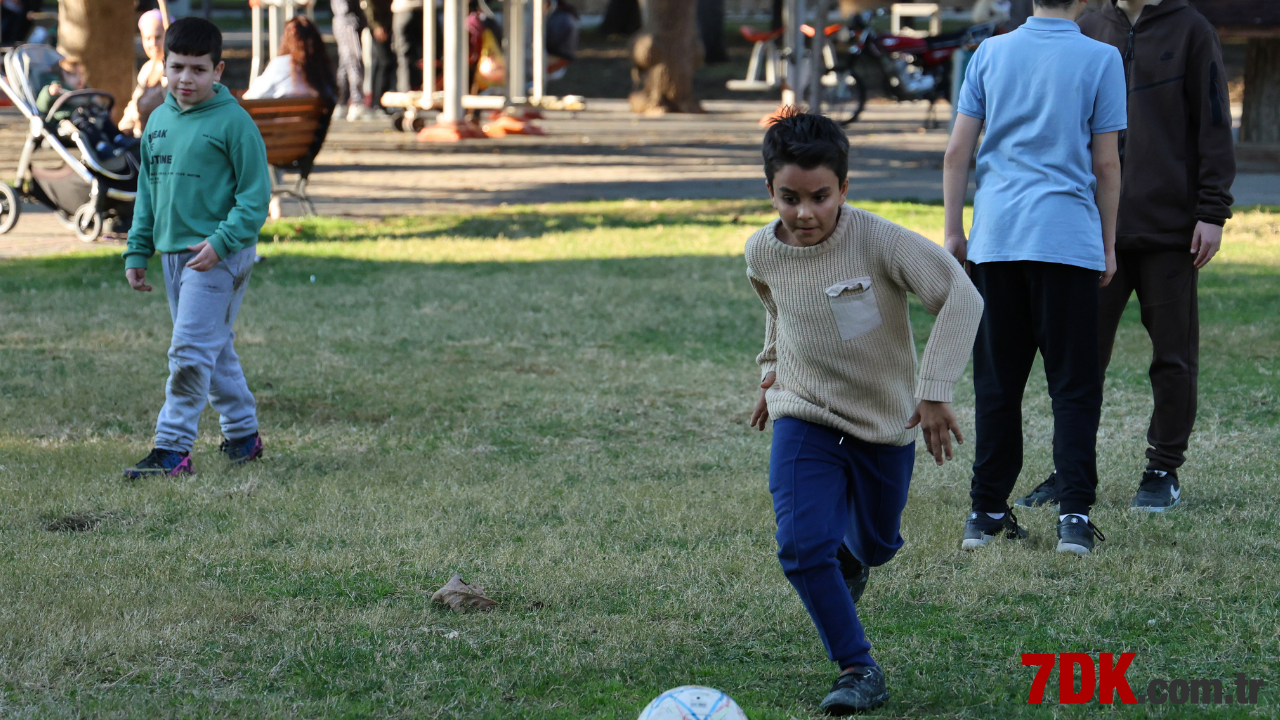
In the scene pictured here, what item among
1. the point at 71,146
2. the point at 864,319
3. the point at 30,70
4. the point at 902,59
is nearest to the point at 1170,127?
the point at 864,319

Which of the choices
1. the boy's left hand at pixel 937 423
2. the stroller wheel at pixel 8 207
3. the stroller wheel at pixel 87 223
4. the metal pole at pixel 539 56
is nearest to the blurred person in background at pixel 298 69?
the stroller wheel at pixel 87 223

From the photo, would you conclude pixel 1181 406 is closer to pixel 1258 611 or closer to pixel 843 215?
pixel 1258 611

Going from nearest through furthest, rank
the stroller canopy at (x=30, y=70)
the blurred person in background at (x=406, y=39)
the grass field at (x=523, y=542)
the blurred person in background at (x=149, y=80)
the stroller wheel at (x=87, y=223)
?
1. the grass field at (x=523, y=542)
2. the blurred person in background at (x=149, y=80)
3. the stroller canopy at (x=30, y=70)
4. the stroller wheel at (x=87, y=223)
5. the blurred person in background at (x=406, y=39)

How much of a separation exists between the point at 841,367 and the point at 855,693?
778 millimetres

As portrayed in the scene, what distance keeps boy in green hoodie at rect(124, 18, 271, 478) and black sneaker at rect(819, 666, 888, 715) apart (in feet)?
10.5

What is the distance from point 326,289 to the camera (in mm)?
10000

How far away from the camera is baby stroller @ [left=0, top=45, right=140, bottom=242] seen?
34.6 ft

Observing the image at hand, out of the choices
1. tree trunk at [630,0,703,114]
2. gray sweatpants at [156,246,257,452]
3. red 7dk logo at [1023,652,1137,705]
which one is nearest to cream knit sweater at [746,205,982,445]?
red 7dk logo at [1023,652,1137,705]

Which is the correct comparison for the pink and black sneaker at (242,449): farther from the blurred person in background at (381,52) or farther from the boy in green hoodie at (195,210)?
the blurred person in background at (381,52)

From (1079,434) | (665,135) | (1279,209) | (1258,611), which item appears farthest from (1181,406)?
(665,135)

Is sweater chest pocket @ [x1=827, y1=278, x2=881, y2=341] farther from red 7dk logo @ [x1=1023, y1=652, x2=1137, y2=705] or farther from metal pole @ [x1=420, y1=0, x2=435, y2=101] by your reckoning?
metal pole @ [x1=420, y1=0, x2=435, y2=101]

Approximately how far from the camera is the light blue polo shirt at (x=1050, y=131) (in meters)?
4.24

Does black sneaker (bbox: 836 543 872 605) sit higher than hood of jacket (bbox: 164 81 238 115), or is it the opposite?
hood of jacket (bbox: 164 81 238 115)

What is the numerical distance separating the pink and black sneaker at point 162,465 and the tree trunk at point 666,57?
20.1 meters
